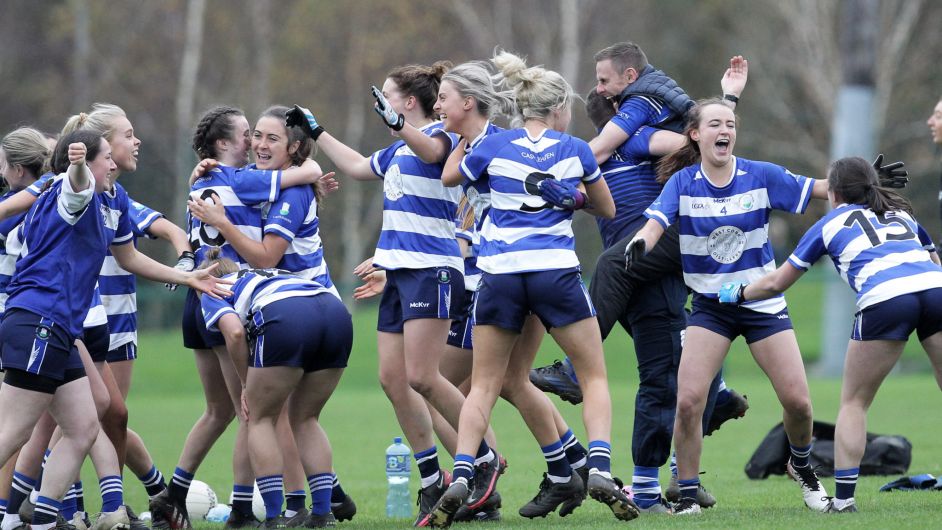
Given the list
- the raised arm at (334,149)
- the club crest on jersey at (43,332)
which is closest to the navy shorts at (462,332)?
the raised arm at (334,149)

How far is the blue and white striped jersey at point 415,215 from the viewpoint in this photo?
6.61 m

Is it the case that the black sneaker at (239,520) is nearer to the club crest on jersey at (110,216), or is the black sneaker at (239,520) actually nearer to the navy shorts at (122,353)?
the navy shorts at (122,353)

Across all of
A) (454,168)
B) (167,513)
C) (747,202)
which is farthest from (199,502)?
(747,202)

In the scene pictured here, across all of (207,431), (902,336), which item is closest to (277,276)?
(207,431)

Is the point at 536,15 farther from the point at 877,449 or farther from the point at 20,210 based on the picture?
the point at 20,210

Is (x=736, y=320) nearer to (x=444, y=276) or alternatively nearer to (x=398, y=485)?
(x=444, y=276)

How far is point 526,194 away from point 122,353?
2.64 meters

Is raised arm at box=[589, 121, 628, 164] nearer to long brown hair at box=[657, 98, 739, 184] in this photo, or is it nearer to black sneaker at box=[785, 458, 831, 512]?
long brown hair at box=[657, 98, 739, 184]

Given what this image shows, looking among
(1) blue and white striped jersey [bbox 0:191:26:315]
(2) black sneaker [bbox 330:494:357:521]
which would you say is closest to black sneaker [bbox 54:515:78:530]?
(1) blue and white striped jersey [bbox 0:191:26:315]

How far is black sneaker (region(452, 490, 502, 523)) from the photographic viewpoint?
254 inches

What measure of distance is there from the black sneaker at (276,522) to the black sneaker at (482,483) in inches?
37.5

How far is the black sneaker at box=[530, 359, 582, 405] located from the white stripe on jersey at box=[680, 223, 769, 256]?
3.34 ft

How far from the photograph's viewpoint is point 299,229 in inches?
256

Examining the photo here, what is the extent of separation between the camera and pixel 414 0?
3136 centimetres
